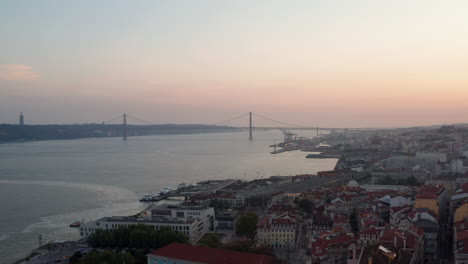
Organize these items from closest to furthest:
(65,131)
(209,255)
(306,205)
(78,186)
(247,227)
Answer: (209,255) → (247,227) → (306,205) → (78,186) → (65,131)

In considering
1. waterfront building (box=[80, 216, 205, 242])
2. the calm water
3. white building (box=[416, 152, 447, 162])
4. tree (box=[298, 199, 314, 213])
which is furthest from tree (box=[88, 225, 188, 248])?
A: white building (box=[416, 152, 447, 162])

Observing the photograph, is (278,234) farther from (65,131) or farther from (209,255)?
(65,131)

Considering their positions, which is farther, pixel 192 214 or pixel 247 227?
pixel 192 214

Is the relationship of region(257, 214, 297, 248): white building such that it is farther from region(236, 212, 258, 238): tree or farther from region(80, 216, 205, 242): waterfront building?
region(80, 216, 205, 242): waterfront building

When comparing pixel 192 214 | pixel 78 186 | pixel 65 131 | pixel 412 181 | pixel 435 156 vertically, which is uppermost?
pixel 65 131

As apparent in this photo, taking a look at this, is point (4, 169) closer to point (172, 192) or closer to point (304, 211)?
point (172, 192)

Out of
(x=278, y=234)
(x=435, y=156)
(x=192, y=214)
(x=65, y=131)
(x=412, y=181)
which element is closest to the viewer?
(x=278, y=234)

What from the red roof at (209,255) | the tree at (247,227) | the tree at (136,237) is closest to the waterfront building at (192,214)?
the tree at (247,227)

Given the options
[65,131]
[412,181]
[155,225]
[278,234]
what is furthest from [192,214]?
[65,131]

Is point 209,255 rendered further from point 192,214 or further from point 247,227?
point 192,214

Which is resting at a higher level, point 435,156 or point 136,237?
point 435,156
